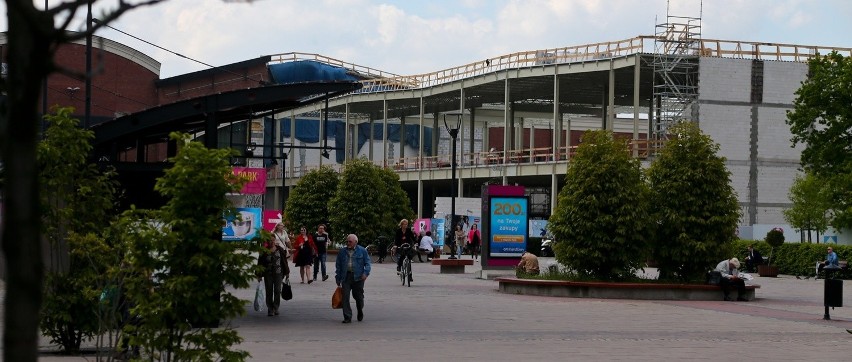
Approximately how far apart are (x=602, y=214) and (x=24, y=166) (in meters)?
25.2

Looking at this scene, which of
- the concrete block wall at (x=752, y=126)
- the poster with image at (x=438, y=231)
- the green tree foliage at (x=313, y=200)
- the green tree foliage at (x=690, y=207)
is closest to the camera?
the green tree foliage at (x=690, y=207)

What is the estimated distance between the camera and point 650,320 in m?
22.3

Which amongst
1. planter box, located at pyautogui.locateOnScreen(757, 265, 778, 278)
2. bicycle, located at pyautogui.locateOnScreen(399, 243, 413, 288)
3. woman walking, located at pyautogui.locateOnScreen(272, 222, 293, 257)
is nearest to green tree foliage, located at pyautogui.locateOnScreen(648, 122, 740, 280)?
bicycle, located at pyautogui.locateOnScreen(399, 243, 413, 288)

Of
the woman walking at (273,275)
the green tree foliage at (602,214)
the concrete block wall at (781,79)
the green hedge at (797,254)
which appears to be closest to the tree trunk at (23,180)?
the woman walking at (273,275)

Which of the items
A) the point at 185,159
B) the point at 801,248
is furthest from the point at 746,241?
the point at 185,159

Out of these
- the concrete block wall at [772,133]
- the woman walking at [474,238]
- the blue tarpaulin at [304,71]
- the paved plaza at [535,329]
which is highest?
the blue tarpaulin at [304,71]

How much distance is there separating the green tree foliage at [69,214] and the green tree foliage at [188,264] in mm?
2073

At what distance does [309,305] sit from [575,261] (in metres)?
7.31

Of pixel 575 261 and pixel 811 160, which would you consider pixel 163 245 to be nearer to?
pixel 575 261

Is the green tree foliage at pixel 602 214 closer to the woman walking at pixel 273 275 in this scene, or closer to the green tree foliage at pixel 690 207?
the green tree foliage at pixel 690 207

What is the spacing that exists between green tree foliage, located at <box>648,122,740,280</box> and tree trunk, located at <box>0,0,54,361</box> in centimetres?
2564

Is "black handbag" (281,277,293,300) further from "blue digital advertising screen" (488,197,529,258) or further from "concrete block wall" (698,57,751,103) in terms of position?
"concrete block wall" (698,57,751,103)

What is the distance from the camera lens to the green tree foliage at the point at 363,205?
187 ft

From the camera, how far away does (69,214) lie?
14125mm
